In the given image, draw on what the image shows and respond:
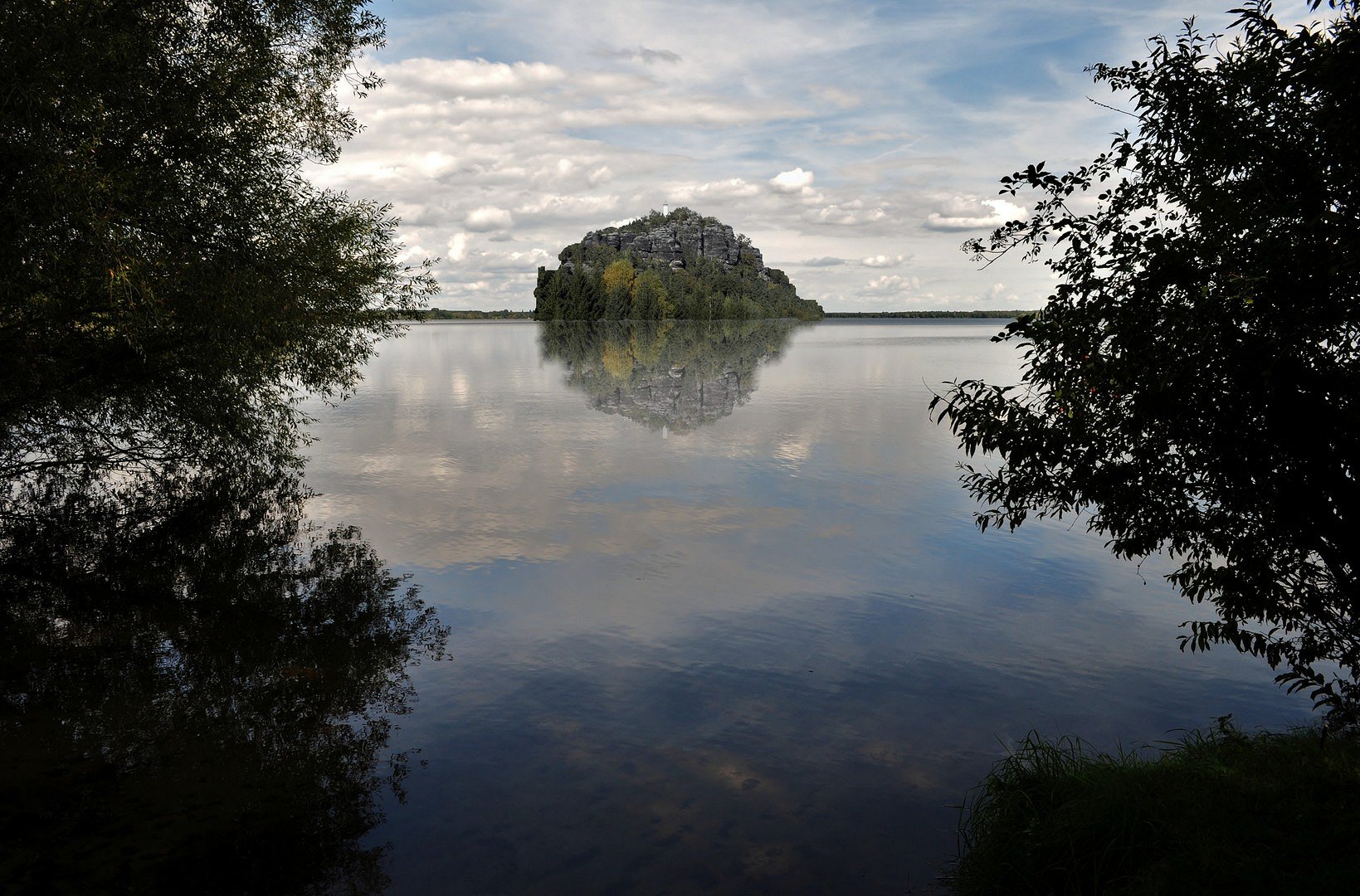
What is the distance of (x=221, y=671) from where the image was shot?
12055mm

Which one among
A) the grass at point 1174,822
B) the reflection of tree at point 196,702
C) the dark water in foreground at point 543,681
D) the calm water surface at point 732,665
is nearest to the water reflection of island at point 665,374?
the calm water surface at point 732,665

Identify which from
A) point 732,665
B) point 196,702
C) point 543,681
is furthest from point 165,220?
point 732,665

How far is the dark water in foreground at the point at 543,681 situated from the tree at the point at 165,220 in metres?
3.11

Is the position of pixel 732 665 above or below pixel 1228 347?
below

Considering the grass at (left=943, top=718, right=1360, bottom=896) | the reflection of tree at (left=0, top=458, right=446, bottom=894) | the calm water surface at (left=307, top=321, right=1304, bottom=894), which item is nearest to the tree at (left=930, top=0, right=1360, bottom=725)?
the grass at (left=943, top=718, right=1360, bottom=896)

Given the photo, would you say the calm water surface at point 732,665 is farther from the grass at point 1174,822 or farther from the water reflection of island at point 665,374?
the water reflection of island at point 665,374

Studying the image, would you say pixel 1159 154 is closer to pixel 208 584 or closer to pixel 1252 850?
pixel 1252 850

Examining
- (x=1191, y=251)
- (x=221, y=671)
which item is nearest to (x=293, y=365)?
(x=221, y=671)

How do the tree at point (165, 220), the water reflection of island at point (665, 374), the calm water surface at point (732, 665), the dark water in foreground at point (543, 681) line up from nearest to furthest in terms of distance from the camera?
1. the dark water in foreground at point (543, 681)
2. the calm water surface at point (732, 665)
3. the tree at point (165, 220)
4. the water reflection of island at point (665, 374)

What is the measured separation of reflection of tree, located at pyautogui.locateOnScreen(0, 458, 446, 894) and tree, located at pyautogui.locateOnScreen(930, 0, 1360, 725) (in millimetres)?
7536

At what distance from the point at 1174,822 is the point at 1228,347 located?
4.15 meters

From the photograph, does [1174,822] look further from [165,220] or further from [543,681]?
[165,220]

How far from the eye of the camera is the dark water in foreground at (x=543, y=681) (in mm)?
8367

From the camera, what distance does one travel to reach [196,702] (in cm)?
1109
